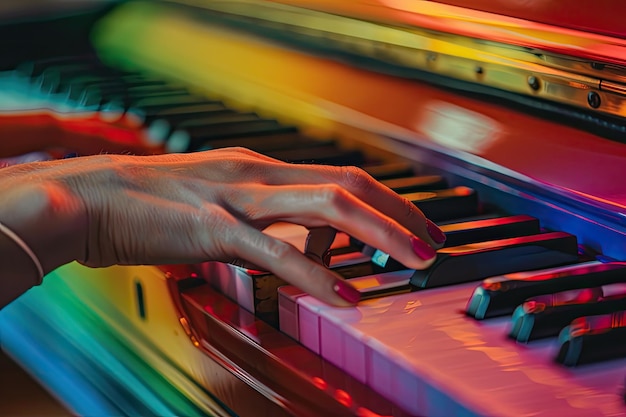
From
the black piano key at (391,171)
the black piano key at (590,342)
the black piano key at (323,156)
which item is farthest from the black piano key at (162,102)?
the black piano key at (590,342)

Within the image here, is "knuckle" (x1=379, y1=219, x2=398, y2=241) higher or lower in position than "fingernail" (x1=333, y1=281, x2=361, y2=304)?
higher

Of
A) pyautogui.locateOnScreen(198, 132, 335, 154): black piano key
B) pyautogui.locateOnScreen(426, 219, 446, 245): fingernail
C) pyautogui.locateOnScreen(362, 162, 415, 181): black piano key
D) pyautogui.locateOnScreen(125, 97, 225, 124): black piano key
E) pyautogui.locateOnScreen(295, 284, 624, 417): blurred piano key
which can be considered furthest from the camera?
pyautogui.locateOnScreen(125, 97, 225, 124): black piano key

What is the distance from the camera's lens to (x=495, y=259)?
2.86 feet

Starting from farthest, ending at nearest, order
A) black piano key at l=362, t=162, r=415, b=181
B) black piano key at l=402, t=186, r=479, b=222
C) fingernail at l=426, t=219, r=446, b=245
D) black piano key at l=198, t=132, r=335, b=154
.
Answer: black piano key at l=198, t=132, r=335, b=154, black piano key at l=362, t=162, r=415, b=181, black piano key at l=402, t=186, r=479, b=222, fingernail at l=426, t=219, r=446, b=245

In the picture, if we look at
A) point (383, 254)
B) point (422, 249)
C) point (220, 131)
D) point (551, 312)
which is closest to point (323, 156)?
point (220, 131)

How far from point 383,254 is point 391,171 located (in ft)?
0.84

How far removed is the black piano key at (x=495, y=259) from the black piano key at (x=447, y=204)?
0.40ft

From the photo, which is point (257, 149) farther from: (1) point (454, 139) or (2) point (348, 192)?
(2) point (348, 192)

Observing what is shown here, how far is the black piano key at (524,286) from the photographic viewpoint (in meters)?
0.76

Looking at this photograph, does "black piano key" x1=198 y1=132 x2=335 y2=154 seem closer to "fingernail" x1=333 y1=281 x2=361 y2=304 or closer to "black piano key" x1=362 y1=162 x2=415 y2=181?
"black piano key" x1=362 y1=162 x2=415 y2=181

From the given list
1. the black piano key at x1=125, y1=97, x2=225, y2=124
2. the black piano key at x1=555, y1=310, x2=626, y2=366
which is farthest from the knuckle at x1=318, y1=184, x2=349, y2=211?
the black piano key at x1=125, y1=97, x2=225, y2=124

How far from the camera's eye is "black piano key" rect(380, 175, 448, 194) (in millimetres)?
1072

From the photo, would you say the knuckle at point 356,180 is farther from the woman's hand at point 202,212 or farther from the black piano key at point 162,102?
the black piano key at point 162,102

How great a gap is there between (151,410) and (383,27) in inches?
25.3
